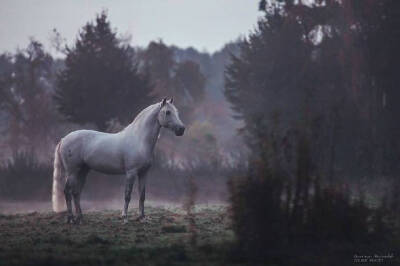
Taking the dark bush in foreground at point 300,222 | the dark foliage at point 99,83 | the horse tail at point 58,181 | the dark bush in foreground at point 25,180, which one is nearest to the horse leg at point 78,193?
the horse tail at point 58,181

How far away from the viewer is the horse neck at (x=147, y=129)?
1233cm

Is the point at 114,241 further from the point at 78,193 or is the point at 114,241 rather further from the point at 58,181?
the point at 58,181

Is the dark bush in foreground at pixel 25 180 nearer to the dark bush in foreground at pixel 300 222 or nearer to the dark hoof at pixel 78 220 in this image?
the dark hoof at pixel 78 220

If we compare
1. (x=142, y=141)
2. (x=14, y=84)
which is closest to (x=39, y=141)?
(x=14, y=84)

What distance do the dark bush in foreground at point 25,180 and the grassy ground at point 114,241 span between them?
10.0 meters

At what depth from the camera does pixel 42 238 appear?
966 cm

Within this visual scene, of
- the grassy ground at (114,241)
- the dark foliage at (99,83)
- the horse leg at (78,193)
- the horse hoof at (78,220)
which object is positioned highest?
the dark foliage at (99,83)

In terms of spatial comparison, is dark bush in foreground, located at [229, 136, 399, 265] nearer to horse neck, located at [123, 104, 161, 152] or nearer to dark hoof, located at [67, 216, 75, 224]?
horse neck, located at [123, 104, 161, 152]

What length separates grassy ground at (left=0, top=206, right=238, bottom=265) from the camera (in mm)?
7664

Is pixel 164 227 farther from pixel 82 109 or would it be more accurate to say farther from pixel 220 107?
pixel 220 107

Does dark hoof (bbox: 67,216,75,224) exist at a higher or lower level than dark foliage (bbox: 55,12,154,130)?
lower

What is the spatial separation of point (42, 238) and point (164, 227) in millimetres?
2233

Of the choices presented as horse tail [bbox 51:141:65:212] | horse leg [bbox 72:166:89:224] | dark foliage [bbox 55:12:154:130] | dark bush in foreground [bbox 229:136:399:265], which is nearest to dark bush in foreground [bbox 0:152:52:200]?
dark foliage [bbox 55:12:154:130]

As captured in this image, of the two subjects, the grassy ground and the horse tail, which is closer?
the grassy ground
